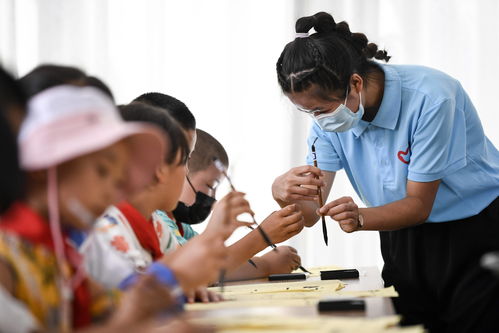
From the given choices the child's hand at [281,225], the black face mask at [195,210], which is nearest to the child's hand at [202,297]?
the child's hand at [281,225]

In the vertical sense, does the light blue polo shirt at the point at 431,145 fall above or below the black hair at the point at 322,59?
below

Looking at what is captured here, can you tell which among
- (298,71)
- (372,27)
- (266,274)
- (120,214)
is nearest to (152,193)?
(120,214)

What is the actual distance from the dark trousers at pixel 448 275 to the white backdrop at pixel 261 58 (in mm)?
1550

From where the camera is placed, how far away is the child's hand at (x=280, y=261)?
2053mm

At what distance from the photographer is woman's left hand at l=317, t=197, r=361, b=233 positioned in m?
1.79

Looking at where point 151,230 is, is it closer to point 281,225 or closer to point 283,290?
point 283,290

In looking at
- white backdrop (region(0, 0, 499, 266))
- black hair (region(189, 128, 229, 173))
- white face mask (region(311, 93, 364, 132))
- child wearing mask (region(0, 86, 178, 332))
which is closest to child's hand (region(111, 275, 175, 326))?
child wearing mask (region(0, 86, 178, 332))

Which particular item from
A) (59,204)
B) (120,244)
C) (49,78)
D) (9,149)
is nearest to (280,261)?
(120,244)

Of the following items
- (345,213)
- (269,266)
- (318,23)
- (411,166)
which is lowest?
(269,266)

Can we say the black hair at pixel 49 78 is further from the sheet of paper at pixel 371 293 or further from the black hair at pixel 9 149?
the sheet of paper at pixel 371 293

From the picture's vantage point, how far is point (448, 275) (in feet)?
5.89

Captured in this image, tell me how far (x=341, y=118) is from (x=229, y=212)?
749 mm

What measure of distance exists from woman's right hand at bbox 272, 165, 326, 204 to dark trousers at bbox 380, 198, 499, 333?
265mm

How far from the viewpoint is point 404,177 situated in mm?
1884
